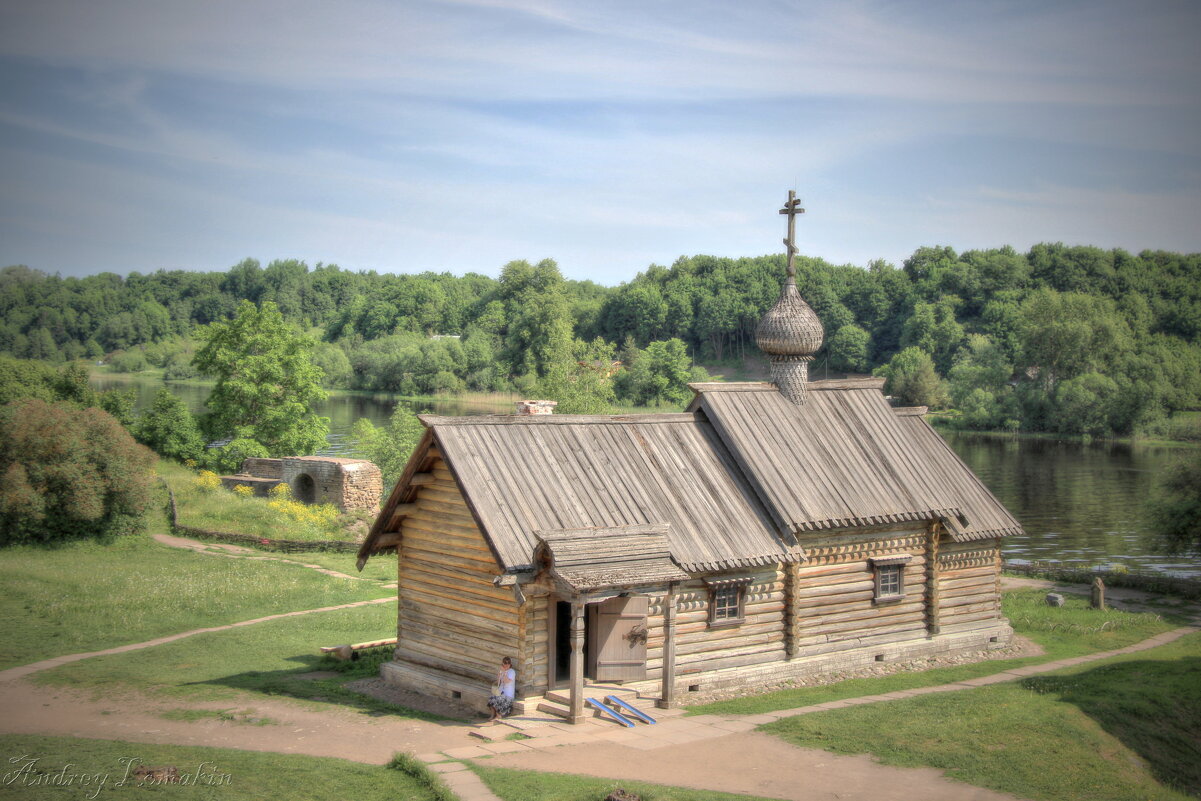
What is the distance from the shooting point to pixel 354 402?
346 feet

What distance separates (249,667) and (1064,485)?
5112 centimetres

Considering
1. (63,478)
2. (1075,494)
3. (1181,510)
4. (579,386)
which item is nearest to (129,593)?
(63,478)

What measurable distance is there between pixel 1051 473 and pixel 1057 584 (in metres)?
33.8

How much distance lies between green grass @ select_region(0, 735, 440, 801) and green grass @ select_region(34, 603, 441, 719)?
326cm

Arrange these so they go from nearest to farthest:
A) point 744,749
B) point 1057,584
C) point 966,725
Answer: point 744,749, point 966,725, point 1057,584

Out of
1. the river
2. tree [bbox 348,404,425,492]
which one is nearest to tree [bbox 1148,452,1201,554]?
the river

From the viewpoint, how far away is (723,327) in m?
123

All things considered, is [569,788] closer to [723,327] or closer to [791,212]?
[791,212]

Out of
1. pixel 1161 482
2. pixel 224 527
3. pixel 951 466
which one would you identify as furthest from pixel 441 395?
pixel 951 466

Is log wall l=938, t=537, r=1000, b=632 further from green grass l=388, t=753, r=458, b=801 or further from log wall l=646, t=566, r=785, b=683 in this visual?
green grass l=388, t=753, r=458, b=801

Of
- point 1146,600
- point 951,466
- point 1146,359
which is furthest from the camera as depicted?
point 1146,359

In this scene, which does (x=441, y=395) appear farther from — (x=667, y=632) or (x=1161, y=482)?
(x=667, y=632)

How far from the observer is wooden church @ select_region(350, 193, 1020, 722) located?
61.9ft

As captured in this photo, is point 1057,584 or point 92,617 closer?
point 92,617
